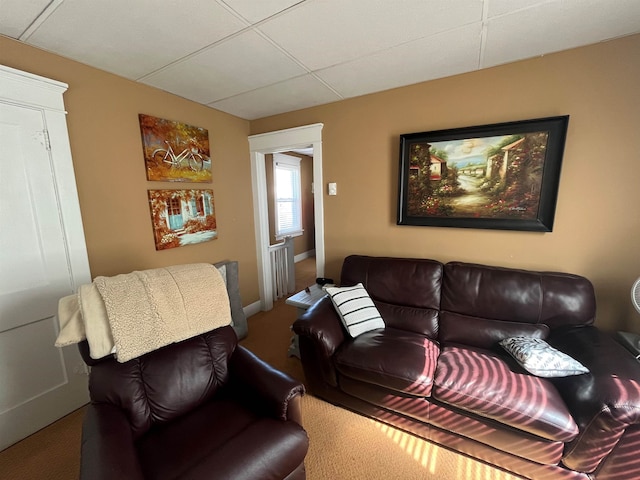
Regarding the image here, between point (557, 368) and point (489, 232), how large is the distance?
102 centimetres

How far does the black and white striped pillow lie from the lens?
1851 millimetres

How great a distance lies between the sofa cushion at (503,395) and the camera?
3.84ft

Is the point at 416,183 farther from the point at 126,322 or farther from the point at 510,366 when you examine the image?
the point at 126,322

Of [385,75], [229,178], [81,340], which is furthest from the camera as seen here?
[229,178]

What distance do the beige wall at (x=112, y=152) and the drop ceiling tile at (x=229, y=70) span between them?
Answer: 0.63ft

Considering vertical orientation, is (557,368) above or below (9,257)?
below

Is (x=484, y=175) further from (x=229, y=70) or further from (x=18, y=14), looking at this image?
(x=18, y=14)

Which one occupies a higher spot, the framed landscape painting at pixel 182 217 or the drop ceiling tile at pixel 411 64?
the drop ceiling tile at pixel 411 64

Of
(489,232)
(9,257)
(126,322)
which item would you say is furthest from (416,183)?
(9,257)

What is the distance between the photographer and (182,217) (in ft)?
7.79

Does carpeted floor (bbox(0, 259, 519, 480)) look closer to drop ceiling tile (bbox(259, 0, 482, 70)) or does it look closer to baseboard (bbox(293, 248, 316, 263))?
drop ceiling tile (bbox(259, 0, 482, 70))

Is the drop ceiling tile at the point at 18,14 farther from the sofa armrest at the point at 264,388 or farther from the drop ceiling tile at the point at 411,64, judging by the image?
the sofa armrest at the point at 264,388

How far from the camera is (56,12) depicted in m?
1.25

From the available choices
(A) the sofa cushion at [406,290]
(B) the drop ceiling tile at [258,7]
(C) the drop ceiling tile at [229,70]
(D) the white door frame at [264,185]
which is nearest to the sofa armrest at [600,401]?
(A) the sofa cushion at [406,290]
